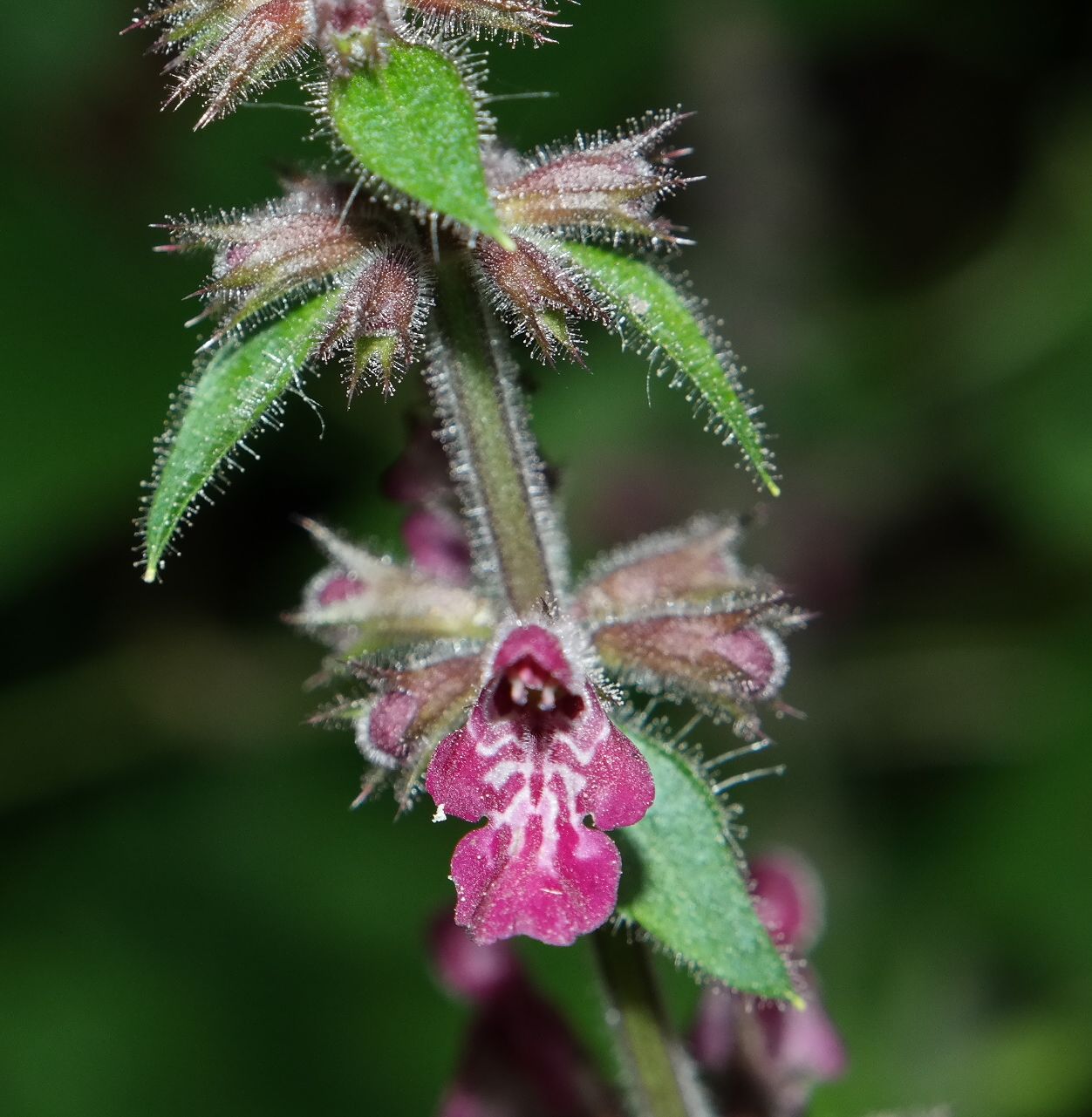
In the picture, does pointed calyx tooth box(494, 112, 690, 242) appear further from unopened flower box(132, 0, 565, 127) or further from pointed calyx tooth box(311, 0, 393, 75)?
pointed calyx tooth box(311, 0, 393, 75)

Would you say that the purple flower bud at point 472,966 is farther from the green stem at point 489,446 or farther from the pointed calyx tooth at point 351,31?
the pointed calyx tooth at point 351,31

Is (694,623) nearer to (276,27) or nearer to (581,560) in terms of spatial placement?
(276,27)

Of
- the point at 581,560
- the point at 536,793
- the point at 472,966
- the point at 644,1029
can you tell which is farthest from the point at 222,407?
the point at 581,560

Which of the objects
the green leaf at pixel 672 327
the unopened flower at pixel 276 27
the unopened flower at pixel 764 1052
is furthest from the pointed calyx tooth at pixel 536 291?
the unopened flower at pixel 764 1052

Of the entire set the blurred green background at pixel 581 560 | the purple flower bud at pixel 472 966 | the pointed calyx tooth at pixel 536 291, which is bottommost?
the purple flower bud at pixel 472 966

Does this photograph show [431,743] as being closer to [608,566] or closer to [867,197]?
[608,566]

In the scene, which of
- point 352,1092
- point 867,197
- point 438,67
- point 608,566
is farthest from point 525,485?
point 867,197

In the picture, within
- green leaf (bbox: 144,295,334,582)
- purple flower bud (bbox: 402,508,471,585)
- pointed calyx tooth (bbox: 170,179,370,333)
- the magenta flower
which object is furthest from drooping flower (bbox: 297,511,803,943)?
pointed calyx tooth (bbox: 170,179,370,333)
